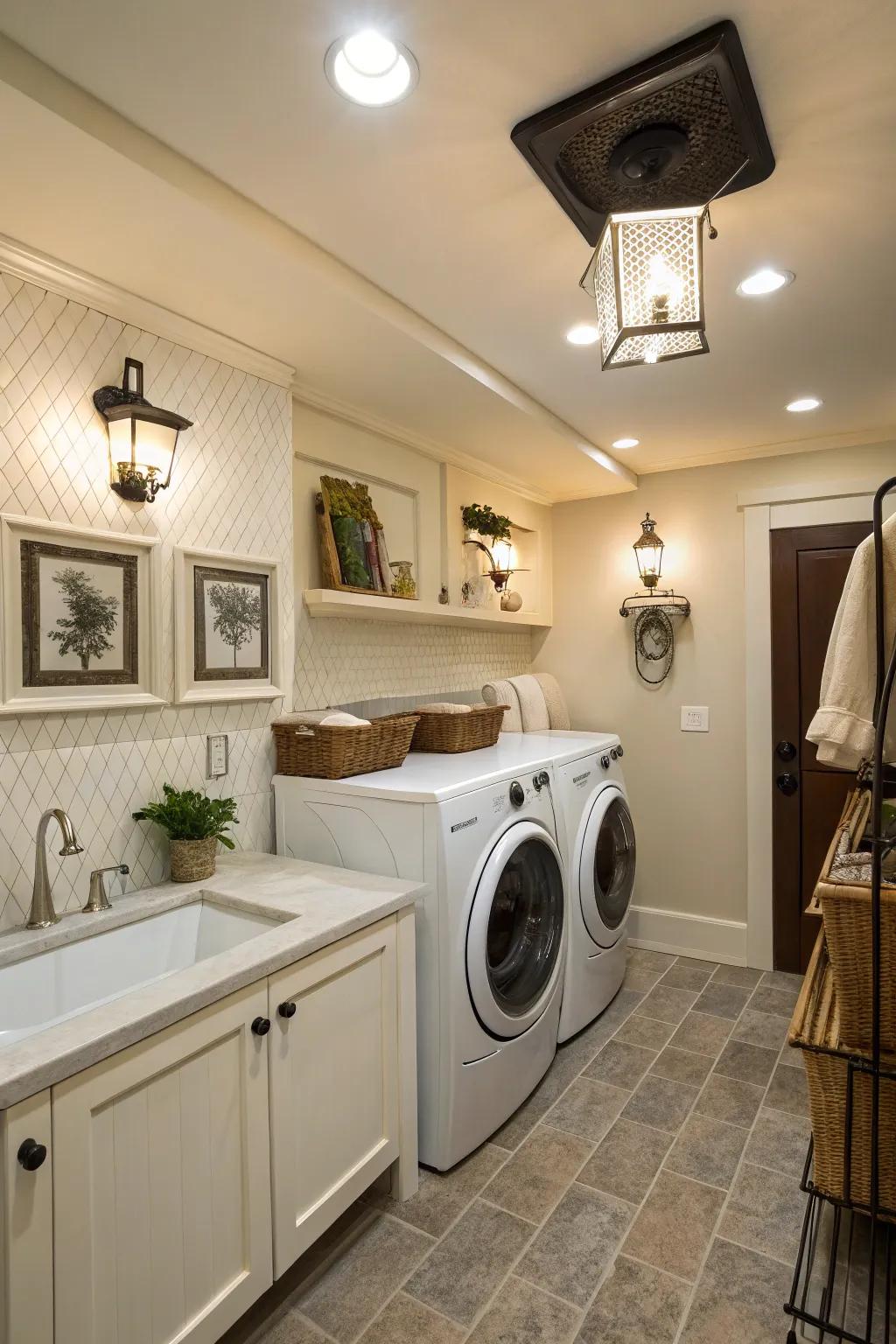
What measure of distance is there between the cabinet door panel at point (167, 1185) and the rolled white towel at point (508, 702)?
2.12 meters

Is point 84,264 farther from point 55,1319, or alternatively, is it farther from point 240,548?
point 55,1319

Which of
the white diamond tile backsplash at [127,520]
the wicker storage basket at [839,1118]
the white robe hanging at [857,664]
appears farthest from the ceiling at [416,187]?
the wicker storage basket at [839,1118]

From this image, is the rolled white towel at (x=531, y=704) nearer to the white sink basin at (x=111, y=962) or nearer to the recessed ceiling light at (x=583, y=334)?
the recessed ceiling light at (x=583, y=334)

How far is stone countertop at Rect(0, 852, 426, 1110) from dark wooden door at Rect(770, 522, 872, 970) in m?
2.19

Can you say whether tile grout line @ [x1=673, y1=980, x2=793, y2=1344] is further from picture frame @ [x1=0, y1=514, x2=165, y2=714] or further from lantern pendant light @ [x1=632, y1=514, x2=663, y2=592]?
lantern pendant light @ [x1=632, y1=514, x2=663, y2=592]

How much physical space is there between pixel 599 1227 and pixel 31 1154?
56.1 inches

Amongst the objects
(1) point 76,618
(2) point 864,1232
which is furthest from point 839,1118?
(1) point 76,618

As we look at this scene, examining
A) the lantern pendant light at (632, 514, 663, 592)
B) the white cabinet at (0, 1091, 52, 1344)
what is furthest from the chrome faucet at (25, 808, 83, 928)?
the lantern pendant light at (632, 514, 663, 592)

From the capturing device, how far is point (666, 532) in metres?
3.68

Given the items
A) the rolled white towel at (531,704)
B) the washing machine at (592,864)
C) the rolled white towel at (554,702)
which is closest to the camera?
the washing machine at (592,864)

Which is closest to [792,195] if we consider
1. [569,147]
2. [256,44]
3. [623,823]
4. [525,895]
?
[569,147]

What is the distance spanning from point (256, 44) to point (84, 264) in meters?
0.76

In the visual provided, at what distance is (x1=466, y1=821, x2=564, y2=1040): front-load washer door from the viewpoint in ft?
6.58

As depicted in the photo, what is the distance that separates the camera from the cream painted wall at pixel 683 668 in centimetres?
348
